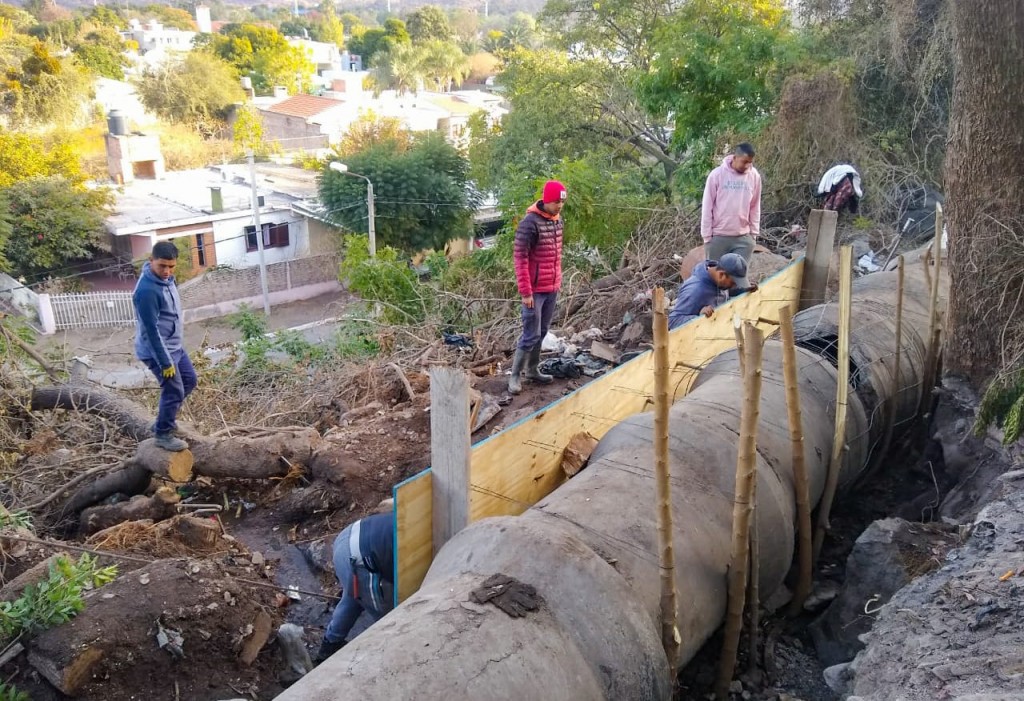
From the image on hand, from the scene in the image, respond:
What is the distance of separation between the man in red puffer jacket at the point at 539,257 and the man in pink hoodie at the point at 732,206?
1.84 metres

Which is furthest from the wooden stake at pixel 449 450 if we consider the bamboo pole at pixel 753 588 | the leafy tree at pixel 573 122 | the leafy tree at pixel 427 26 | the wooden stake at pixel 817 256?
the leafy tree at pixel 427 26

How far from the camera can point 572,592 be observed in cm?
300

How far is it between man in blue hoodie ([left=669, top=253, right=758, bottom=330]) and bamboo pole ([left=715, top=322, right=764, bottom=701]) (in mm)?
2605

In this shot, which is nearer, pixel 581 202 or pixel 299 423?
pixel 299 423

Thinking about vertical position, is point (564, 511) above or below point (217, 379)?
above

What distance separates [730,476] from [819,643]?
45.2 inches

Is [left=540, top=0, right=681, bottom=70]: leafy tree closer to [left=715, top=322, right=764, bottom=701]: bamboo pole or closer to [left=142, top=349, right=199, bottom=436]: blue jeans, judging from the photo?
[left=142, top=349, right=199, bottom=436]: blue jeans

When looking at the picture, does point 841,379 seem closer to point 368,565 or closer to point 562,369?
point 562,369

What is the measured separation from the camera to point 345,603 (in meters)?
4.02

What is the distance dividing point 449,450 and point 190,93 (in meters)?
41.7

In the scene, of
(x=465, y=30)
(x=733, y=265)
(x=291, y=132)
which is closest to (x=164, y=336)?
(x=733, y=265)

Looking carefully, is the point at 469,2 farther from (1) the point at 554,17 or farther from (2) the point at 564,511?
(2) the point at 564,511

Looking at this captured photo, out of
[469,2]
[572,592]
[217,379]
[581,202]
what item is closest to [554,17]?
[581,202]

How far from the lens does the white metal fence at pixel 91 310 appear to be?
20.3m
